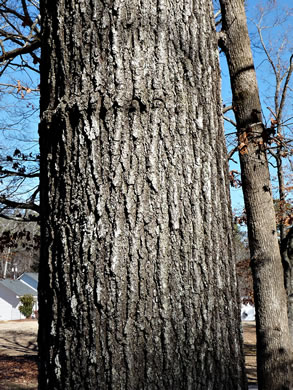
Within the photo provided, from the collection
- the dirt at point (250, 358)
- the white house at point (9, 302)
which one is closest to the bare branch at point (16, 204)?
the dirt at point (250, 358)

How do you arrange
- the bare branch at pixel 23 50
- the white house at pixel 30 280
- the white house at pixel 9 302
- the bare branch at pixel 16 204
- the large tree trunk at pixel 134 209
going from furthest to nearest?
1. the white house at pixel 30 280
2. the white house at pixel 9 302
3. the bare branch at pixel 16 204
4. the bare branch at pixel 23 50
5. the large tree trunk at pixel 134 209

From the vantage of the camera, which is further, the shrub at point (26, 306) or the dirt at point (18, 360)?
the shrub at point (26, 306)

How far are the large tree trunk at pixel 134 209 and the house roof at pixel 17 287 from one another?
4546cm

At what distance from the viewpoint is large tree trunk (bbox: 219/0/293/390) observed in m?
5.96

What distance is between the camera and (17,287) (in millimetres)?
45719

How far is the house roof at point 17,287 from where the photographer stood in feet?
145

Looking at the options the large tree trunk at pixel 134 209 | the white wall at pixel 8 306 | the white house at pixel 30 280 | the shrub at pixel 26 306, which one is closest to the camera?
the large tree trunk at pixel 134 209

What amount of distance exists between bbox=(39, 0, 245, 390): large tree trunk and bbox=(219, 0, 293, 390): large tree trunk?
4616 mm

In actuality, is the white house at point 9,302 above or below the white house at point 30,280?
below

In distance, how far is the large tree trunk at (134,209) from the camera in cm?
138

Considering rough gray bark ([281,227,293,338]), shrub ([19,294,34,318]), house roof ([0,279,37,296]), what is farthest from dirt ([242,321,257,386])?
house roof ([0,279,37,296])

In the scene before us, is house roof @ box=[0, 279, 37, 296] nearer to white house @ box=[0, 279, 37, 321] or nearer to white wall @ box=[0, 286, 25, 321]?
white house @ box=[0, 279, 37, 321]

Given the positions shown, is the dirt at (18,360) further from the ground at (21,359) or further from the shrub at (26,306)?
the shrub at (26,306)

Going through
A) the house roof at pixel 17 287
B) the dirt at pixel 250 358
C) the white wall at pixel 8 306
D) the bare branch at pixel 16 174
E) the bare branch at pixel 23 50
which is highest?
the bare branch at pixel 23 50
